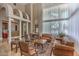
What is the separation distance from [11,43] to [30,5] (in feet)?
2.09

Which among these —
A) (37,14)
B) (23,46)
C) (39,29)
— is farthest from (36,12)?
(23,46)

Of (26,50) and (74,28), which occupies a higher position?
(74,28)


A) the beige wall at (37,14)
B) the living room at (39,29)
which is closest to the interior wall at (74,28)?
the living room at (39,29)

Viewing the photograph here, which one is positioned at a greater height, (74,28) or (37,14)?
(37,14)

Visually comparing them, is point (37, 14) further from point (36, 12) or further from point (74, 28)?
point (74, 28)

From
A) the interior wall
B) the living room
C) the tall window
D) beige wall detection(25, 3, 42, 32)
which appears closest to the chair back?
the living room

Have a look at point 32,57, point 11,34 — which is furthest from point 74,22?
point 11,34

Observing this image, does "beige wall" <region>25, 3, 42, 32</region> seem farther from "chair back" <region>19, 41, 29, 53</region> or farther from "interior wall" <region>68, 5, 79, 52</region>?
"interior wall" <region>68, 5, 79, 52</region>

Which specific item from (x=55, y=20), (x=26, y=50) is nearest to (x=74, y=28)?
(x=55, y=20)

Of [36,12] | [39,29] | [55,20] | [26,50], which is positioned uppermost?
[36,12]

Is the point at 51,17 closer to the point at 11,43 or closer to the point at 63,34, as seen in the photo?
the point at 63,34

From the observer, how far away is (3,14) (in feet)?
5.52

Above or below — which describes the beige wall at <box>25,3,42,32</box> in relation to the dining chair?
above

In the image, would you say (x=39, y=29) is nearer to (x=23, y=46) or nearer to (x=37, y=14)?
(x=37, y=14)
